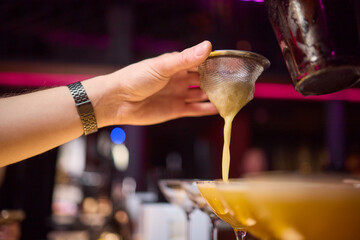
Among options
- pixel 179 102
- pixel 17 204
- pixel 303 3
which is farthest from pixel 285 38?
pixel 17 204

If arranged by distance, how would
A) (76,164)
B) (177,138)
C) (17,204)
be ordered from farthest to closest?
(76,164) → (177,138) → (17,204)

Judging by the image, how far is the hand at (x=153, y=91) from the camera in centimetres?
103

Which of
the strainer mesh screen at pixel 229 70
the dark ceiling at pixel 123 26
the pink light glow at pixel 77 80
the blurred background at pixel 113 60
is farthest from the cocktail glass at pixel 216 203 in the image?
the pink light glow at pixel 77 80

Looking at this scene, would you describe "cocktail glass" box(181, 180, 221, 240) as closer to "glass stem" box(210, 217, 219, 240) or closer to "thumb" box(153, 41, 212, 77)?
"glass stem" box(210, 217, 219, 240)

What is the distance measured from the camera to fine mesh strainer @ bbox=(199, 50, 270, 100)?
870mm

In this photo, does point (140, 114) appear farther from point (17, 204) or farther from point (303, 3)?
point (17, 204)

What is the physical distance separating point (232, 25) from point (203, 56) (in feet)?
9.81

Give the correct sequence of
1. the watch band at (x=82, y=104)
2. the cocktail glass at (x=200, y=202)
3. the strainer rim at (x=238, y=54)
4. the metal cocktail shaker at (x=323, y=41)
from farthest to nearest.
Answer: the watch band at (x=82, y=104) < the cocktail glass at (x=200, y=202) < the strainer rim at (x=238, y=54) < the metal cocktail shaker at (x=323, y=41)

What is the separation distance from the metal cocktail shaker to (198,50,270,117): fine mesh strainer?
210 millimetres

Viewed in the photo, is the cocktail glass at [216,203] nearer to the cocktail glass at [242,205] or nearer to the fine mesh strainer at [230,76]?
the cocktail glass at [242,205]

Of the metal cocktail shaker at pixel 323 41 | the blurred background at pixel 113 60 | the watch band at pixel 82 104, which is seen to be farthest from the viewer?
the blurred background at pixel 113 60

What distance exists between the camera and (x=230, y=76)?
34.6 inches

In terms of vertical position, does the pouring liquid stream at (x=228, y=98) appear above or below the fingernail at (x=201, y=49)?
below

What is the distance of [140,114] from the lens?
4.32 feet
